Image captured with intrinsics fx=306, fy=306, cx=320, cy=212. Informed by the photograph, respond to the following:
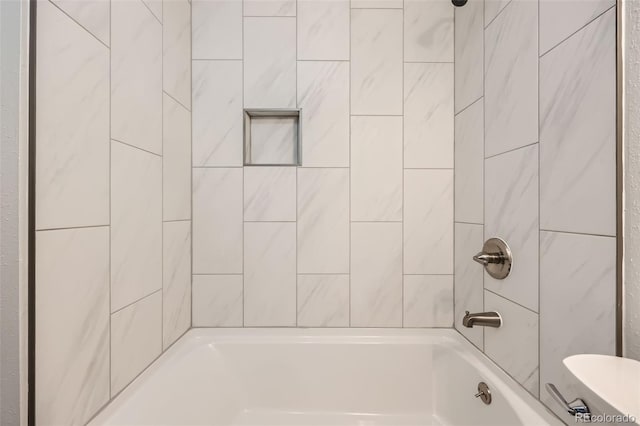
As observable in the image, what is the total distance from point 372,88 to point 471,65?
1.44 ft

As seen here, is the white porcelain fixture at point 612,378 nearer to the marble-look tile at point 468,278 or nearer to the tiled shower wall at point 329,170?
the marble-look tile at point 468,278

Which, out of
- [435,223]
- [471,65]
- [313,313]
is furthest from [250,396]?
[471,65]

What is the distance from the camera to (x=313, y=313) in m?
1.51

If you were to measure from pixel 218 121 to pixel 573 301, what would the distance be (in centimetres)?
152

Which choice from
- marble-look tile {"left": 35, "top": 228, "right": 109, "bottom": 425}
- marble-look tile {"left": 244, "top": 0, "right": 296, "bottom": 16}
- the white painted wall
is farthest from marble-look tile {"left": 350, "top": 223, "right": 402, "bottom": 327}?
marble-look tile {"left": 244, "top": 0, "right": 296, "bottom": 16}

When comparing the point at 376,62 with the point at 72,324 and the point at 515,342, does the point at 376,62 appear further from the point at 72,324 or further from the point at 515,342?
the point at 72,324

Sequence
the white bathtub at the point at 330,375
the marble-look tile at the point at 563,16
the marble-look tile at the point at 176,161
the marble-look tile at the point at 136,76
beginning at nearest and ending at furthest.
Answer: the marble-look tile at the point at 563,16 → the marble-look tile at the point at 136,76 → the marble-look tile at the point at 176,161 → the white bathtub at the point at 330,375

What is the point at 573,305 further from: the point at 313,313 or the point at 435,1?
the point at 435,1

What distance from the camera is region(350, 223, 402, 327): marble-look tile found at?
59.6 inches

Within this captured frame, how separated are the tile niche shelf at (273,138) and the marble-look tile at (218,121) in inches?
2.8

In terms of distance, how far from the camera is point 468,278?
53.9 inches

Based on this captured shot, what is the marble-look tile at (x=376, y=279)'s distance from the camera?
1514 millimetres

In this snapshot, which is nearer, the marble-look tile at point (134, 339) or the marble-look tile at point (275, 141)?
the marble-look tile at point (134, 339)

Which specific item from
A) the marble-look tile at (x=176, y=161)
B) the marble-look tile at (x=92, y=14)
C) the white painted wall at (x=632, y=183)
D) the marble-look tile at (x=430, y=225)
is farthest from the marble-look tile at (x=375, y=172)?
the marble-look tile at (x=92, y=14)
